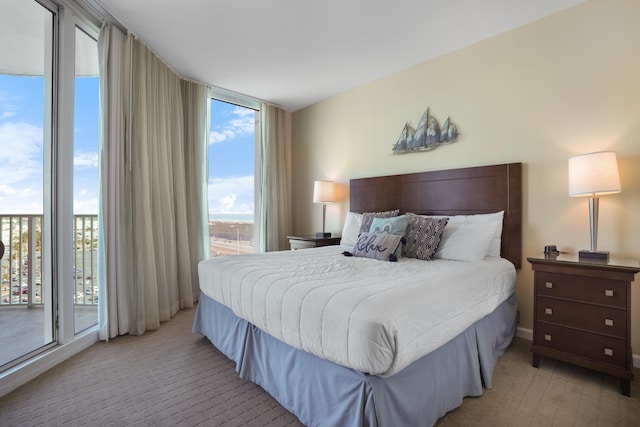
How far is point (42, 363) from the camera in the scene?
201cm

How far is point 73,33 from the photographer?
2.29 m

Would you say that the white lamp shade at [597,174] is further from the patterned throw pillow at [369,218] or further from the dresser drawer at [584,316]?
the patterned throw pillow at [369,218]

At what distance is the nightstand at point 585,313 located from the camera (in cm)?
177

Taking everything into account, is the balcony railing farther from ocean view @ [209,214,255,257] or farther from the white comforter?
the white comforter

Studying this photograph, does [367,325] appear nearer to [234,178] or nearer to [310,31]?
[310,31]

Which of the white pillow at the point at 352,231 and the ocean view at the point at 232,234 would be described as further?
the ocean view at the point at 232,234

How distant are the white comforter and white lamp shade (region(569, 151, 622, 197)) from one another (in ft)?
2.46

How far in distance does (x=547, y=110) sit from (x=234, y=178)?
3.77 m

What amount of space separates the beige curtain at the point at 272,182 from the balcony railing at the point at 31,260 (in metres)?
2.00

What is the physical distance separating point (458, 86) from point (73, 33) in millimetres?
3318

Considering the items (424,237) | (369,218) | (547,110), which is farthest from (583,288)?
(369,218)

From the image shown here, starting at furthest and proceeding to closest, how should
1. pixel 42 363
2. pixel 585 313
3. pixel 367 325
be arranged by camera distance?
pixel 42 363 → pixel 585 313 → pixel 367 325

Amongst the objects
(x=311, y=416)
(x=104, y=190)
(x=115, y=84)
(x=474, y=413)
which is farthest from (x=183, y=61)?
(x=474, y=413)

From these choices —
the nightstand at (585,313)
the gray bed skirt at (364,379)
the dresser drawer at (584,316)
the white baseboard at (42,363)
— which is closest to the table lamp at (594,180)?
the nightstand at (585,313)
